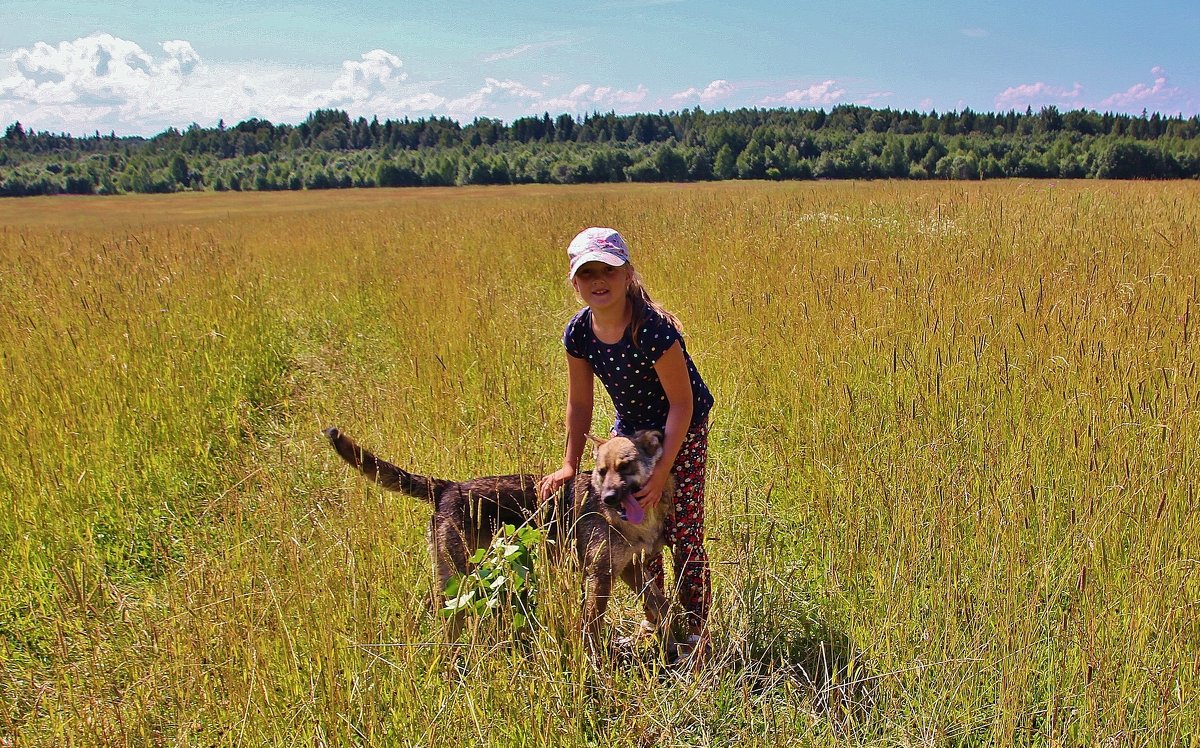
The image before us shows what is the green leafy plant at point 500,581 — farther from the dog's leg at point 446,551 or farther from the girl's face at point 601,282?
the girl's face at point 601,282

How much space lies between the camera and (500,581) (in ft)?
7.32

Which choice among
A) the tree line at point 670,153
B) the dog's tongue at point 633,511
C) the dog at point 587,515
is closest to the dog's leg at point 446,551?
the dog at point 587,515

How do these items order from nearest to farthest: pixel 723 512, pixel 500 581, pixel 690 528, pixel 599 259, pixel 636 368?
pixel 500 581 → pixel 599 259 → pixel 636 368 → pixel 690 528 → pixel 723 512

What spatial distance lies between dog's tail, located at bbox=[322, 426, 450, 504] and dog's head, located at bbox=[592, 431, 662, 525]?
681mm

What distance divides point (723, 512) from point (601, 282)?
1554mm

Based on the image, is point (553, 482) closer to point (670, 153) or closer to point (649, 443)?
point (649, 443)

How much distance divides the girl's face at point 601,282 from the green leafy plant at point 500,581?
88cm

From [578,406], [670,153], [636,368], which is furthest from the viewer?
[670,153]

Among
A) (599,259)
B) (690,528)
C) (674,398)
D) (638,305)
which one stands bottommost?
(690,528)

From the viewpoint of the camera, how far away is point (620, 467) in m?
2.49

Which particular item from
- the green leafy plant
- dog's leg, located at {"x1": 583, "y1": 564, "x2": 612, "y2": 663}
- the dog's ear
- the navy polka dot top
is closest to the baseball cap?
the navy polka dot top

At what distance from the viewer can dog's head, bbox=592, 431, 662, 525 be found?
8.06ft

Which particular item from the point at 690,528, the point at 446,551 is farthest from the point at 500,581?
the point at 690,528

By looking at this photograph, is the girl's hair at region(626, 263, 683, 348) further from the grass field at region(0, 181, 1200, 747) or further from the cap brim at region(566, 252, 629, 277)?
the grass field at region(0, 181, 1200, 747)
